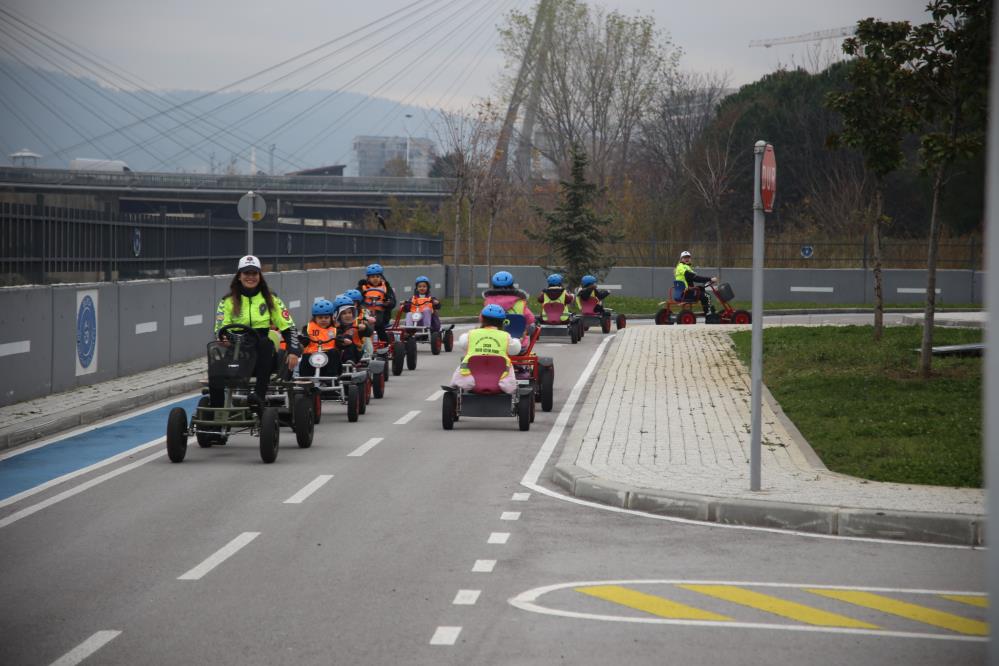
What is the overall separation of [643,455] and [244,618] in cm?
646

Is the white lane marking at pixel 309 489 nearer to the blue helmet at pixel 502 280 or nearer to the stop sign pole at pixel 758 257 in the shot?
the stop sign pole at pixel 758 257

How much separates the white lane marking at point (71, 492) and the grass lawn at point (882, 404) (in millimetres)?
6592

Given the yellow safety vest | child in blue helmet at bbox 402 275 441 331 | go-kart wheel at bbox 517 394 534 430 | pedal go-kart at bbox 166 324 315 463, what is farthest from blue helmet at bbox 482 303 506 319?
child in blue helmet at bbox 402 275 441 331

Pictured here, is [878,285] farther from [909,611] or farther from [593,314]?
[909,611]

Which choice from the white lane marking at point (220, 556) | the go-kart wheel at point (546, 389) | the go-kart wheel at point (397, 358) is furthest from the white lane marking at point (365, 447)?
the go-kart wheel at point (397, 358)

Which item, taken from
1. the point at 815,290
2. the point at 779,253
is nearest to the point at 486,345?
the point at 815,290

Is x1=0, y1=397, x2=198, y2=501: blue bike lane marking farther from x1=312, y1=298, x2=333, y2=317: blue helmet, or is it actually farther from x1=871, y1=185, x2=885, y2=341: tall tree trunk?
x1=871, y1=185, x2=885, y2=341: tall tree trunk

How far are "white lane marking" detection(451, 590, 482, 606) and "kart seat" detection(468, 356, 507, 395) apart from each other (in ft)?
25.6

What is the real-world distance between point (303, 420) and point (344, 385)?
117 inches

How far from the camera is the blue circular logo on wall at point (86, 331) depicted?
62.1 feet

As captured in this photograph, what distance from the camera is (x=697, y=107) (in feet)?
253

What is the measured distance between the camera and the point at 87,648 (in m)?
6.74

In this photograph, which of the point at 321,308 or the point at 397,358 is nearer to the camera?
the point at 321,308

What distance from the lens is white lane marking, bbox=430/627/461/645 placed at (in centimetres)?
691
